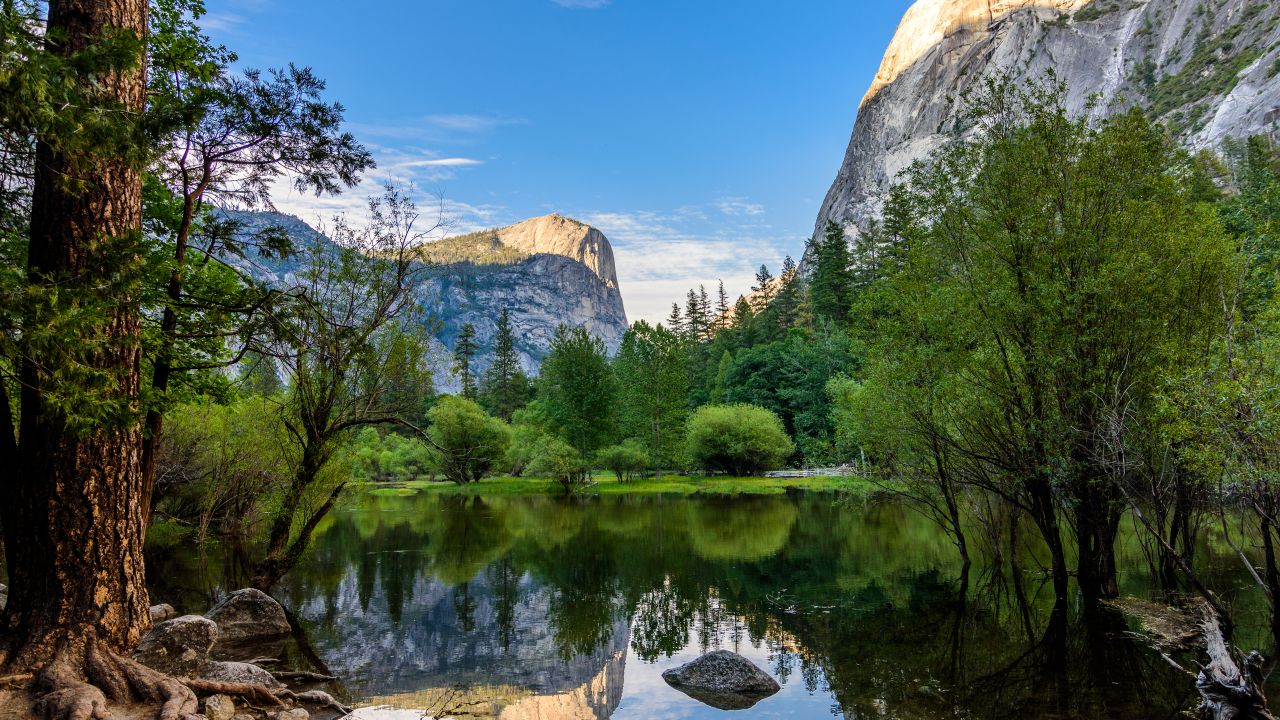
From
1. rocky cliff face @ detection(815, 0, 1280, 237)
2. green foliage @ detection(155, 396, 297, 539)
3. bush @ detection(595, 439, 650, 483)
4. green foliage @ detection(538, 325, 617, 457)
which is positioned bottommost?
bush @ detection(595, 439, 650, 483)

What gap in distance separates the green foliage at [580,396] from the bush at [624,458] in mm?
1607

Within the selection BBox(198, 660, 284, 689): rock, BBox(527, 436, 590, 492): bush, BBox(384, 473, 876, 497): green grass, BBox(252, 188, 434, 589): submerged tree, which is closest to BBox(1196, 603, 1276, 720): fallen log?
BBox(198, 660, 284, 689): rock

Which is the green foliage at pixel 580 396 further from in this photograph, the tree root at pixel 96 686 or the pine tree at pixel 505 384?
the tree root at pixel 96 686

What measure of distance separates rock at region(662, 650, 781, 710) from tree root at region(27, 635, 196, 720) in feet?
24.7

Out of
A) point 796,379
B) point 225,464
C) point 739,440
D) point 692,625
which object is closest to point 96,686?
point 692,625

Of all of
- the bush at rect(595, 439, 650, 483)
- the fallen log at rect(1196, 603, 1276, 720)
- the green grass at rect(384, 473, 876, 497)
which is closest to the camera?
the fallen log at rect(1196, 603, 1276, 720)

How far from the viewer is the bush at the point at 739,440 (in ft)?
192

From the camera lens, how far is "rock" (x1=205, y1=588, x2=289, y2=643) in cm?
1440

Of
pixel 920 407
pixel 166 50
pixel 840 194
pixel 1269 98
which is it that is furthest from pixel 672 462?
pixel 840 194

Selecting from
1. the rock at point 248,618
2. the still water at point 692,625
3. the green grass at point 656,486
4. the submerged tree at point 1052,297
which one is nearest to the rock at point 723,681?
the still water at point 692,625

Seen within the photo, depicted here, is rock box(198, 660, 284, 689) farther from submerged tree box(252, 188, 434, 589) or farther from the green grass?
the green grass

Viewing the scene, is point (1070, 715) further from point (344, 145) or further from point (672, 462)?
point (672, 462)

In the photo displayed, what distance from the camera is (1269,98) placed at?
81.6m

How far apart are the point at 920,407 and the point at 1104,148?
7346 millimetres
